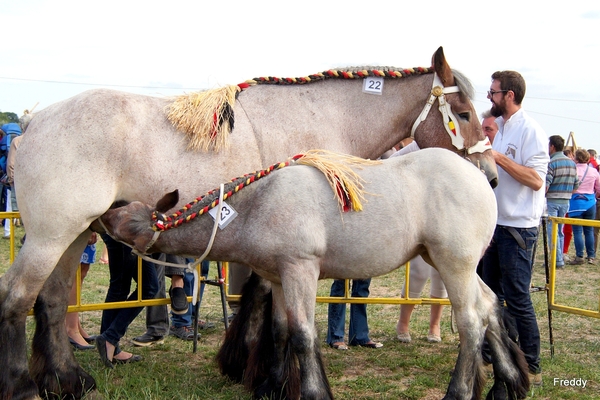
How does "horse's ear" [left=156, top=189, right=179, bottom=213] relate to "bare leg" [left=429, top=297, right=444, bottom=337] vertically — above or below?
above

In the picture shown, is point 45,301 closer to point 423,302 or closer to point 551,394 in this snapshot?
point 423,302

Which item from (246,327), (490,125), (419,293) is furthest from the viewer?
(419,293)

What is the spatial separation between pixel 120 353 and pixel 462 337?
310 centimetres

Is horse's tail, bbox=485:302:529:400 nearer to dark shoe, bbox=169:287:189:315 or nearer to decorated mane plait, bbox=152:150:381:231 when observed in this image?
decorated mane plait, bbox=152:150:381:231

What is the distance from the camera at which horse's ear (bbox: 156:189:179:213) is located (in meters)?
3.77

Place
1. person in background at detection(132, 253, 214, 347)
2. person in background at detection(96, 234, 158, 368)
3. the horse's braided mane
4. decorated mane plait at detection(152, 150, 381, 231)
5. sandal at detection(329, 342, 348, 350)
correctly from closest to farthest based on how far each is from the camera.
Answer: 1. decorated mane plait at detection(152, 150, 381, 231)
2. the horse's braided mane
3. person in background at detection(96, 234, 158, 368)
4. person in background at detection(132, 253, 214, 347)
5. sandal at detection(329, 342, 348, 350)

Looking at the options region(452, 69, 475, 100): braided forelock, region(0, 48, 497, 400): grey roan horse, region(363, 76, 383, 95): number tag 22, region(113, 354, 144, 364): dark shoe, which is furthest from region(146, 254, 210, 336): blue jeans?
region(452, 69, 475, 100): braided forelock

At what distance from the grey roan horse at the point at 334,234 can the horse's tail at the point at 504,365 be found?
0.20m

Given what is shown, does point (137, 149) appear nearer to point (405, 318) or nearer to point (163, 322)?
point (163, 322)

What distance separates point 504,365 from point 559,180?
7.85 meters

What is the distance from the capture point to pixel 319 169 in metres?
4.01

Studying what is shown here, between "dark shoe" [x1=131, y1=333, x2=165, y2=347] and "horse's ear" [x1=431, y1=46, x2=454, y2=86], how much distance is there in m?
3.71

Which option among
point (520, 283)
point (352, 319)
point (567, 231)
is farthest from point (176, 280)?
point (567, 231)

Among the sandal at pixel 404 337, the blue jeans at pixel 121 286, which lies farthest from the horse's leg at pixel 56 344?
the sandal at pixel 404 337
